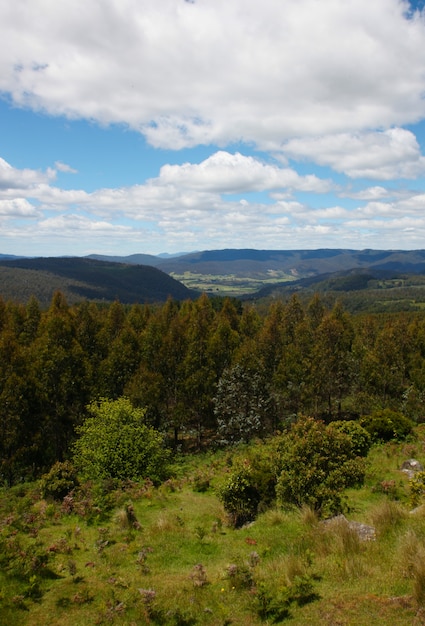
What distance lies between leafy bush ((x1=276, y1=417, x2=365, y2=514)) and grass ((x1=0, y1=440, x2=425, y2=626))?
0.70m

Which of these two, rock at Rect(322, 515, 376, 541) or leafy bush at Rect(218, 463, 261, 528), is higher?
rock at Rect(322, 515, 376, 541)

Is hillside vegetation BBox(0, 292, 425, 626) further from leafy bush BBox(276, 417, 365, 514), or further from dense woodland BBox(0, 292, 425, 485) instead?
dense woodland BBox(0, 292, 425, 485)

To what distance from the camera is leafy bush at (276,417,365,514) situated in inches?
492

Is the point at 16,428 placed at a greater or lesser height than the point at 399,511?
lesser

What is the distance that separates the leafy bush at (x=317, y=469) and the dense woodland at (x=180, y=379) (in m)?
21.3

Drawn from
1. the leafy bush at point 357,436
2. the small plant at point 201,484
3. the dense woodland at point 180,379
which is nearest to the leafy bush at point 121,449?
the small plant at point 201,484

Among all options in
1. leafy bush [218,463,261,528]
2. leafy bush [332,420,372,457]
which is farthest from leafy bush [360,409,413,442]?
leafy bush [218,463,261,528]

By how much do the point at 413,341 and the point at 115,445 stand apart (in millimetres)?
44481

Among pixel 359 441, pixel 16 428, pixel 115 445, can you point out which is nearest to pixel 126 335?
pixel 16 428

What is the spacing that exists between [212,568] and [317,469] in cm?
441

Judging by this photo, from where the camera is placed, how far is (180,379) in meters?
38.4

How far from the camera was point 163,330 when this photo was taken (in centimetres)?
4431

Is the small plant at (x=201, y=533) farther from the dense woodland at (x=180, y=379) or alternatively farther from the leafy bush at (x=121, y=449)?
the dense woodland at (x=180, y=379)

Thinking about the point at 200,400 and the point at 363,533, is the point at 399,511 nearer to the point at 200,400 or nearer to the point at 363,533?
the point at 363,533
